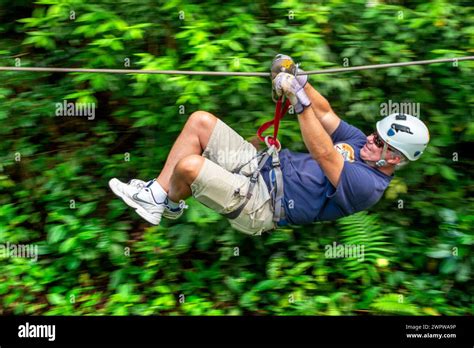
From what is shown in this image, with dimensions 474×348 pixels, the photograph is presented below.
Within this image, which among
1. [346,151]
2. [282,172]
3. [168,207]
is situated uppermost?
[346,151]

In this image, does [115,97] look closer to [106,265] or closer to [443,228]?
[106,265]

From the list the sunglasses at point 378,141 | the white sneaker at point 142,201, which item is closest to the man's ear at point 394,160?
the sunglasses at point 378,141

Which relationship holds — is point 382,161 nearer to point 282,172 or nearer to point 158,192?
point 282,172

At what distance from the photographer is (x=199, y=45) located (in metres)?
4.52

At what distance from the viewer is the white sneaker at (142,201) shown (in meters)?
4.24

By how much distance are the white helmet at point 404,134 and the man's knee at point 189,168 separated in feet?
3.88

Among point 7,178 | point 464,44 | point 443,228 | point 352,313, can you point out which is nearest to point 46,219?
point 7,178

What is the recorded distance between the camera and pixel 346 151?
4.40m

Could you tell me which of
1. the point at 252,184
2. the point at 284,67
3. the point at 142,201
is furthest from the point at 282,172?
the point at 142,201

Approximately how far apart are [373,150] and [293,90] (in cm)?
75

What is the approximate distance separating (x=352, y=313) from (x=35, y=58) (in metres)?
3.21

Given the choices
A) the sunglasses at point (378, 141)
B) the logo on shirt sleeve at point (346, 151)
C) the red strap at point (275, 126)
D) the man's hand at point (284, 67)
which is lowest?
the logo on shirt sleeve at point (346, 151)

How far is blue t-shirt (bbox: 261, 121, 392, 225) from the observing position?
13.8ft

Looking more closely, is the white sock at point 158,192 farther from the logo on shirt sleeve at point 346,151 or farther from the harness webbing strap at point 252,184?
the logo on shirt sleeve at point 346,151
